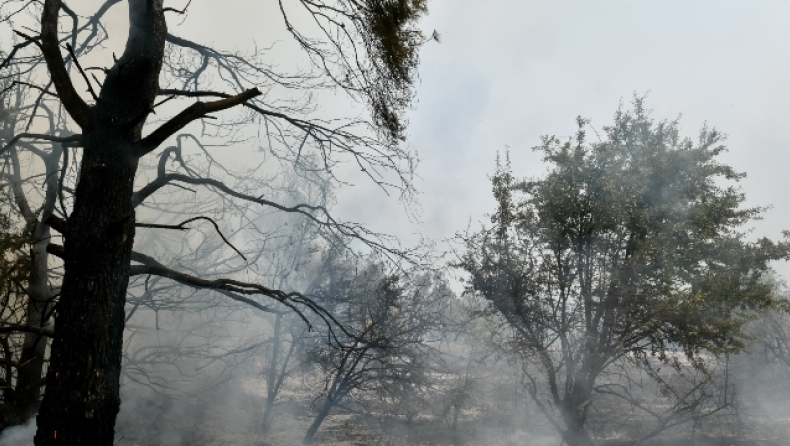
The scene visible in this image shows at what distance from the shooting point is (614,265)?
573 inches

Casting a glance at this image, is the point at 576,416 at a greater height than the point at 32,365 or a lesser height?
lesser

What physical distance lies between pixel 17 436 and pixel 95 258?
6636 millimetres

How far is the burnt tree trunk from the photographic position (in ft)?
10.8

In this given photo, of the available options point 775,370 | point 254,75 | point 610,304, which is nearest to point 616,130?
point 610,304

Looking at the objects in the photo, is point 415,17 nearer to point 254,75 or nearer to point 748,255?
point 254,75

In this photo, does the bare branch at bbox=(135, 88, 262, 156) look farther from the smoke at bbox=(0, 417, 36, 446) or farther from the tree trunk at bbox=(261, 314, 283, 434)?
the tree trunk at bbox=(261, 314, 283, 434)

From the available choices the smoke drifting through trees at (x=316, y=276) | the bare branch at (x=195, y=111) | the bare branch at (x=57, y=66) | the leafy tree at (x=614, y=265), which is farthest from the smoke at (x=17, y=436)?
the leafy tree at (x=614, y=265)

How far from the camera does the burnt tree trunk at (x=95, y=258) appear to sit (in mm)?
3303

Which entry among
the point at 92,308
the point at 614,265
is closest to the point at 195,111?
the point at 92,308

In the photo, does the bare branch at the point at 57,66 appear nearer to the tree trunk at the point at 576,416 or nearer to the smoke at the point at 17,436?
the smoke at the point at 17,436

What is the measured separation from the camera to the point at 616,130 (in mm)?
17719

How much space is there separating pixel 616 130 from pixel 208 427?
1606cm

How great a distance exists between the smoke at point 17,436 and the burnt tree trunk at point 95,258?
6.14m

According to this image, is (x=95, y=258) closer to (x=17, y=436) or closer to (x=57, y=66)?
(x=57, y=66)
